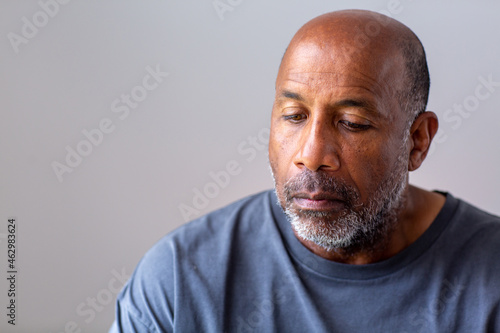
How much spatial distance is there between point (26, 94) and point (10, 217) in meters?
0.40

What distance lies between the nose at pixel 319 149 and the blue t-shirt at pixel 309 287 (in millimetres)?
266

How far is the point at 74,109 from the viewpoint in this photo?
1867 mm

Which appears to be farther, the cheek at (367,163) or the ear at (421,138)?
the ear at (421,138)

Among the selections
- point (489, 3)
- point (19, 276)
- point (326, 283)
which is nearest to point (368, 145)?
point (326, 283)

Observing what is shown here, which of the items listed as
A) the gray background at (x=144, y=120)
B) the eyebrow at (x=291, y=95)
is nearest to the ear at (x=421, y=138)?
the eyebrow at (x=291, y=95)

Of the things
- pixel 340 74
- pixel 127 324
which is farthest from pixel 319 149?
pixel 127 324

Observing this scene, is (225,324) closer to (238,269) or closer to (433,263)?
(238,269)

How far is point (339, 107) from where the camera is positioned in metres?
1.25

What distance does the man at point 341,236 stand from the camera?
4.12ft

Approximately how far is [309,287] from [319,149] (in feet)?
1.15

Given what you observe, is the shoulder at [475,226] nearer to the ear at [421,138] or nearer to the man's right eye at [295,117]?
the ear at [421,138]

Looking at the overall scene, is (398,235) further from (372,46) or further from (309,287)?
(372,46)

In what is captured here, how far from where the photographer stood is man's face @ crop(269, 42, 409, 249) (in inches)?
48.9

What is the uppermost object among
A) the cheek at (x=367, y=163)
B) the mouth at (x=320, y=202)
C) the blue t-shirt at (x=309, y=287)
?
the cheek at (x=367, y=163)
